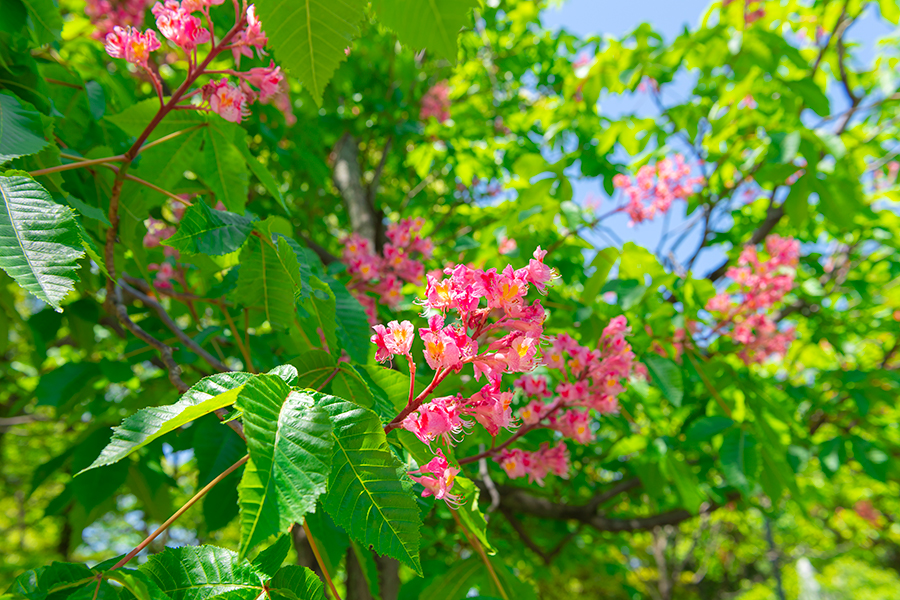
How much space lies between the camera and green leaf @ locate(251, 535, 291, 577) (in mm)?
748

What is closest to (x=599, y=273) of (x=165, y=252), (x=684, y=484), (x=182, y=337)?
(x=684, y=484)

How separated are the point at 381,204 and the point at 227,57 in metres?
2.28

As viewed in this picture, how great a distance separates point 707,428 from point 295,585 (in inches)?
68.7

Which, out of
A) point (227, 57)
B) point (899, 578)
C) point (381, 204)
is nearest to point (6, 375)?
point (381, 204)

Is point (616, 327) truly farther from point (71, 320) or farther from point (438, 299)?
point (71, 320)

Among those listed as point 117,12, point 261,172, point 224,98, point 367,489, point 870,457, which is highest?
point 117,12

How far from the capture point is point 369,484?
671mm

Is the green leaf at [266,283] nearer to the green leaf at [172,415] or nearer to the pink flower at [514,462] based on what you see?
the green leaf at [172,415]

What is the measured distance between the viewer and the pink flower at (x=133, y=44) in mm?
1243

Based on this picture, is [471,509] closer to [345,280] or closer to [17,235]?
[17,235]

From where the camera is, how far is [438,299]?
0.86 m

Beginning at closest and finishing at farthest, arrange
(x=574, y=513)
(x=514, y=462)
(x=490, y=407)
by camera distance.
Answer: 1. (x=490, y=407)
2. (x=514, y=462)
3. (x=574, y=513)

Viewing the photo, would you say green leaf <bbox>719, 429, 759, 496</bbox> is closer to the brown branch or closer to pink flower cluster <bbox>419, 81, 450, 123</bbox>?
the brown branch

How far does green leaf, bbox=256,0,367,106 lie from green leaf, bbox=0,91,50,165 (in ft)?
1.43
